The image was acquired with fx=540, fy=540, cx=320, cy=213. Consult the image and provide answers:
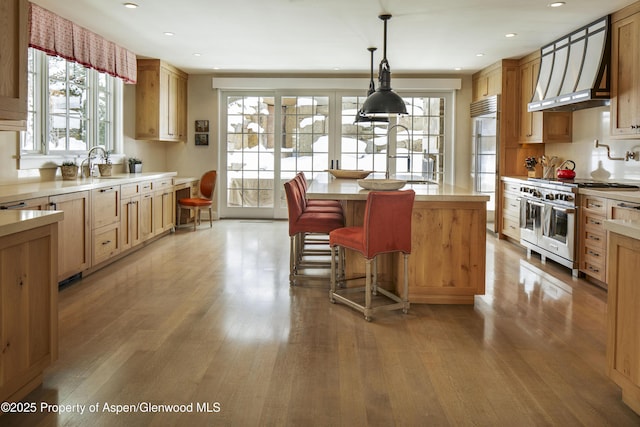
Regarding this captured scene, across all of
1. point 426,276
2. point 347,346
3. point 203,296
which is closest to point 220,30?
point 203,296

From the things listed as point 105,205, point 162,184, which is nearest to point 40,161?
point 105,205

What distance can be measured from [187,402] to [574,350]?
7.11ft

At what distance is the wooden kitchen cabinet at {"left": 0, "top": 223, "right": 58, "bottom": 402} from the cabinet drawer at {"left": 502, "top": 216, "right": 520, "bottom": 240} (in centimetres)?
550

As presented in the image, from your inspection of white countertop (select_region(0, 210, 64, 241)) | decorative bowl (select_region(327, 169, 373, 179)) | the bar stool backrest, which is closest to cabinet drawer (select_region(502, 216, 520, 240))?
decorative bowl (select_region(327, 169, 373, 179))

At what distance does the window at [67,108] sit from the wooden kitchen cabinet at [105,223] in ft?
2.47

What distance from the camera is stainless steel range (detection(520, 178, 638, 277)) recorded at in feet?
16.6

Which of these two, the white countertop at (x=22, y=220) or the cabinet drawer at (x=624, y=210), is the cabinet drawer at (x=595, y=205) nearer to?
the cabinet drawer at (x=624, y=210)

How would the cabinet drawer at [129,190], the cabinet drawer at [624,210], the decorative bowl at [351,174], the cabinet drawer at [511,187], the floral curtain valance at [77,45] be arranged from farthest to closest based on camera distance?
1. the cabinet drawer at [511,187]
2. the decorative bowl at [351,174]
3. the cabinet drawer at [129,190]
4. the floral curtain valance at [77,45]
5. the cabinet drawer at [624,210]

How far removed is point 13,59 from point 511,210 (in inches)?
230

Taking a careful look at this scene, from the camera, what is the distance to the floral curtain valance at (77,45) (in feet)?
15.8

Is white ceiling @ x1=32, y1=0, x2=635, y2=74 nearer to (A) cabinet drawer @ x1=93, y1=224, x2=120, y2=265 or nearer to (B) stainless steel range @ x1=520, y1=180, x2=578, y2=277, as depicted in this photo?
(B) stainless steel range @ x1=520, y1=180, x2=578, y2=277

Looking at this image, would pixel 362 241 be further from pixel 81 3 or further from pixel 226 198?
pixel 226 198

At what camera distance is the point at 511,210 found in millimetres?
6914

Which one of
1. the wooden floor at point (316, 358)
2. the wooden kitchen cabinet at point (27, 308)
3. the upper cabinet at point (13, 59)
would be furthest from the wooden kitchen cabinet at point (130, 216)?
the wooden kitchen cabinet at point (27, 308)
